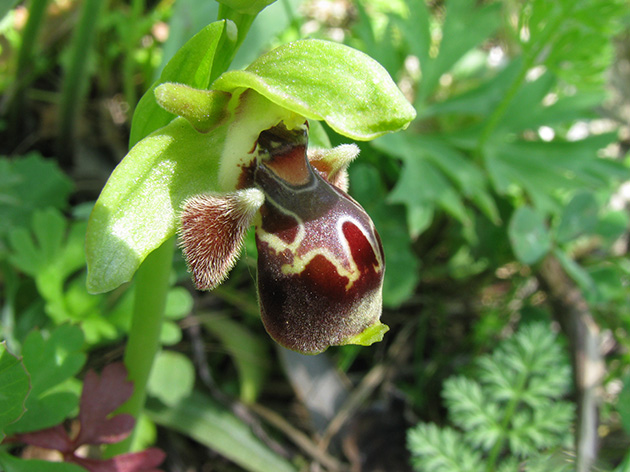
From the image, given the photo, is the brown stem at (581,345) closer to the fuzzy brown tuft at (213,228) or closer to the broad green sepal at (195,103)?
the fuzzy brown tuft at (213,228)

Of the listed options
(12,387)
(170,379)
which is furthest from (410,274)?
(12,387)

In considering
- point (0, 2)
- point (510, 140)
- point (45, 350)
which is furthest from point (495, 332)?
point (0, 2)

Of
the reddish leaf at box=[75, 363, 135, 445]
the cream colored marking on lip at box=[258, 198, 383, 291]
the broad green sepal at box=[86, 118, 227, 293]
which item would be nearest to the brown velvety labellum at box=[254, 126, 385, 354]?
the cream colored marking on lip at box=[258, 198, 383, 291]

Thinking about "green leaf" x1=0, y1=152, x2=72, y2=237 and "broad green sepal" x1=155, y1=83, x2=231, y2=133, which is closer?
"broad green sepal" x1=155, y1=83, x2=231, y2=133

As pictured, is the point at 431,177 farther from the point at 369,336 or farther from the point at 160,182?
the point at 160,182

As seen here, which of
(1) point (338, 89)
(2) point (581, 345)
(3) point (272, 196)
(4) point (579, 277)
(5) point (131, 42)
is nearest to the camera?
(1) point (338, 89)

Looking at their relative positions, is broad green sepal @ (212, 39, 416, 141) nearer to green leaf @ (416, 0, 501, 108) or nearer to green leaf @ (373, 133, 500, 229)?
green leaf @ (373, 133, 500, 229)

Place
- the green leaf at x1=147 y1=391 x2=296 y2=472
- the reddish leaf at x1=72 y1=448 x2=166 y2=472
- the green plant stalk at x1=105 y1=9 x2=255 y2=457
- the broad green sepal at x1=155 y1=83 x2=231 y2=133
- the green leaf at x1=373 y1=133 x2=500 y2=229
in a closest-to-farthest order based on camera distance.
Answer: the broad green sepal at x1=155 y1=83 x2=231 y2=133 → the green plant stalk at x1=105 y1=9 x2=255 y2=457 → the reddish leaf at x1=72 y1=448 x2=166 y2=472 → the green leaf at x1=147 y1=391 x2=296 y2=472 → the green leaf at x1=373 y1=133 x2=500 y2=229

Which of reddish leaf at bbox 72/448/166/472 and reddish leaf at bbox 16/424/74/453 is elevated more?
reddish leaf at bbox 16/424/74/453
